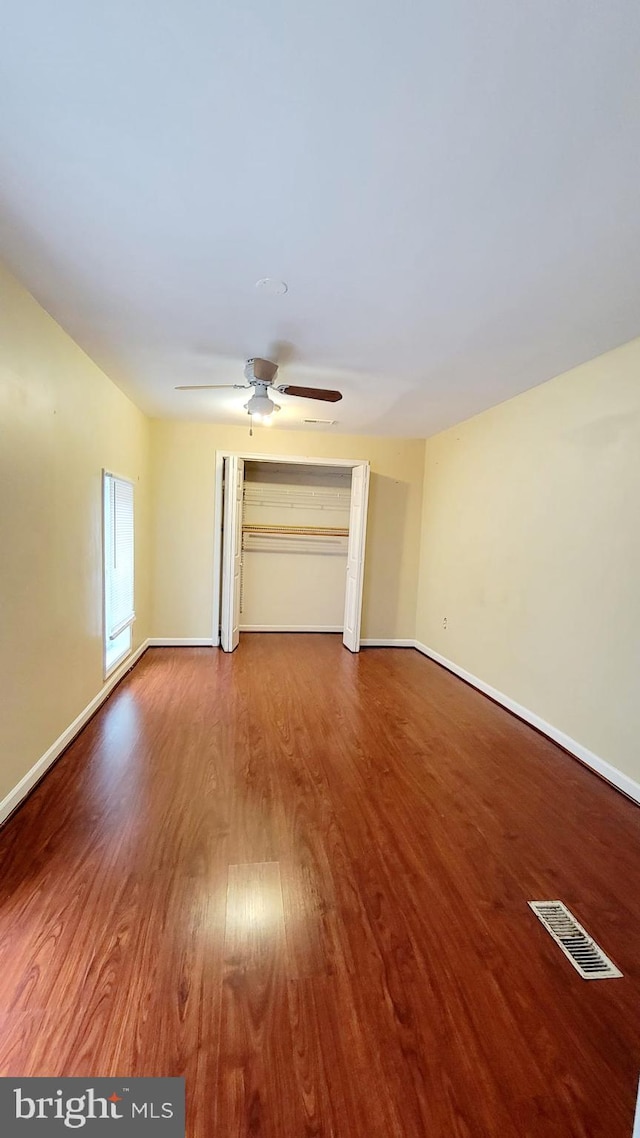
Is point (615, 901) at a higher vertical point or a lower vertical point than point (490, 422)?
lower

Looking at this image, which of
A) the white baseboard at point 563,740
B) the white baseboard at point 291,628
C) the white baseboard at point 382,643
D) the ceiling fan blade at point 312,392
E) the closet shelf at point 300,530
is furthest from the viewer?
the white baseboard at point 291,628

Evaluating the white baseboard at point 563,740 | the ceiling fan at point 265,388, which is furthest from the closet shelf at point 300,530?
the ceiling fan at point 265,388

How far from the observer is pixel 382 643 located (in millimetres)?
5551

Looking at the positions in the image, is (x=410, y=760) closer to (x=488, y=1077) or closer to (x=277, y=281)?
(x=488, y=1077)

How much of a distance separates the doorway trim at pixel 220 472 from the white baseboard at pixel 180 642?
98mm

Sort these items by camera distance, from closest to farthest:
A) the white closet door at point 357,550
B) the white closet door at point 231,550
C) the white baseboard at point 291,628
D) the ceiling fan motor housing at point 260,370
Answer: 1. the ceiling fan motor housing at point 260,370
2. the white closet door at point 231,550
3. the white closet door at point 357,550
4. the white baseboard at point 291,628

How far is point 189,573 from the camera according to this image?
5.05 m

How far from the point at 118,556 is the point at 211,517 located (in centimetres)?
141

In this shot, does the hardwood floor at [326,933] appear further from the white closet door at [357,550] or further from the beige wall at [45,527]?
the white closet door at [357,550]

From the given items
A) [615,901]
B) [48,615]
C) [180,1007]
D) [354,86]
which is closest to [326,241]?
[354,86]

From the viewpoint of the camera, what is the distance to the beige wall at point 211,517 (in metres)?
4.93

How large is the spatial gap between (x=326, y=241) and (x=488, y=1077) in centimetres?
272

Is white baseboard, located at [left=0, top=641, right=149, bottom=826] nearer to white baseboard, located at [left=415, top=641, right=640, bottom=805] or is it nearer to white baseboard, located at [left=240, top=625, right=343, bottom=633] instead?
white baseboard, located at [left=240, top=625, right=343, bottom=633]

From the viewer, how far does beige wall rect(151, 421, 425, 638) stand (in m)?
4.93
